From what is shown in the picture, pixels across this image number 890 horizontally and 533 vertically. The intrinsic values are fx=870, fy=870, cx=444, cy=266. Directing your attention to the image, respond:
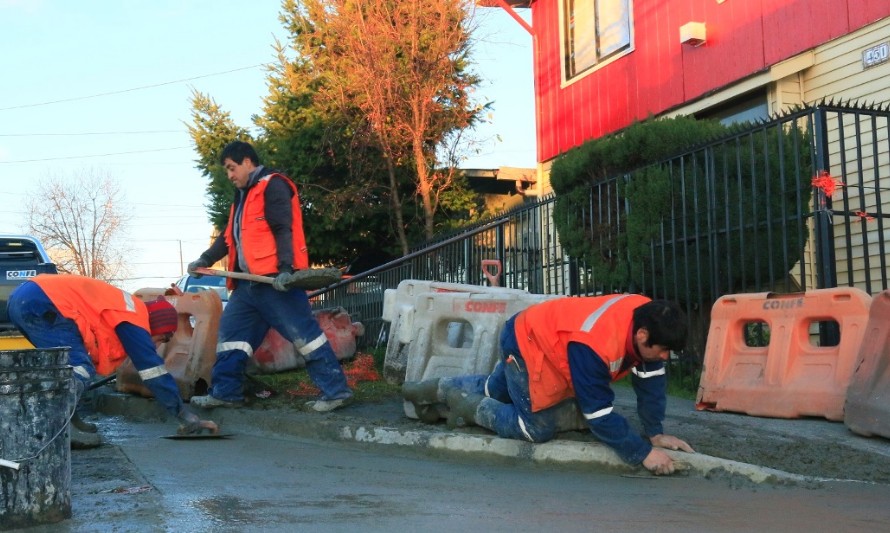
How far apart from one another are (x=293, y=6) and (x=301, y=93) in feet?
6.96

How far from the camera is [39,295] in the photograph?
527 centimetres

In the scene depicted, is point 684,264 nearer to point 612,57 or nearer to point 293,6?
point 612,57

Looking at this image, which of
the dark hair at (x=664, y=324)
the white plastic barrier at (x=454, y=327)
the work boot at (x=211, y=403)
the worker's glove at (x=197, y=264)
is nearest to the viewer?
the dark hair at (x=664, y=324)

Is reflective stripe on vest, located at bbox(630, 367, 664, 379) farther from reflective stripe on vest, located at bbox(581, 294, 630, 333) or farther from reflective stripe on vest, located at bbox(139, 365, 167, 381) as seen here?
reflective stripe on vest, located at bbox(139, 365, 167, 381)

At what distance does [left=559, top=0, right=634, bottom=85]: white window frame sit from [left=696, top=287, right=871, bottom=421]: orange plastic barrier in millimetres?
7788

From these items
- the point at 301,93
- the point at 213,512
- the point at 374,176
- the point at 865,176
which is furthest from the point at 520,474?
the point at 301,93

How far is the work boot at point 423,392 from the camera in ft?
18.0

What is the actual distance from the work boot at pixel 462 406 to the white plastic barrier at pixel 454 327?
26.7 inches

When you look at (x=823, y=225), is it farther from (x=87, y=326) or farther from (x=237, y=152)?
(x=87, y=326)

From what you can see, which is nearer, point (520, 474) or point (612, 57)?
point (520, 474)

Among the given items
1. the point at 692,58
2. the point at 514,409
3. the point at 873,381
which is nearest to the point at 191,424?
the point at 514,409

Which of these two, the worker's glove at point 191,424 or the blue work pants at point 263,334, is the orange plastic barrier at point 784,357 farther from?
the worker's glove at point 191,424

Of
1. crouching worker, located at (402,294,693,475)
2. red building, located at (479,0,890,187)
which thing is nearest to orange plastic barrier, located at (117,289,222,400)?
crouching worker, located at (402,294,693,475)

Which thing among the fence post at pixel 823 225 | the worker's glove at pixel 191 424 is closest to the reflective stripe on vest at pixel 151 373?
the worker's glove at pixel 191 424
